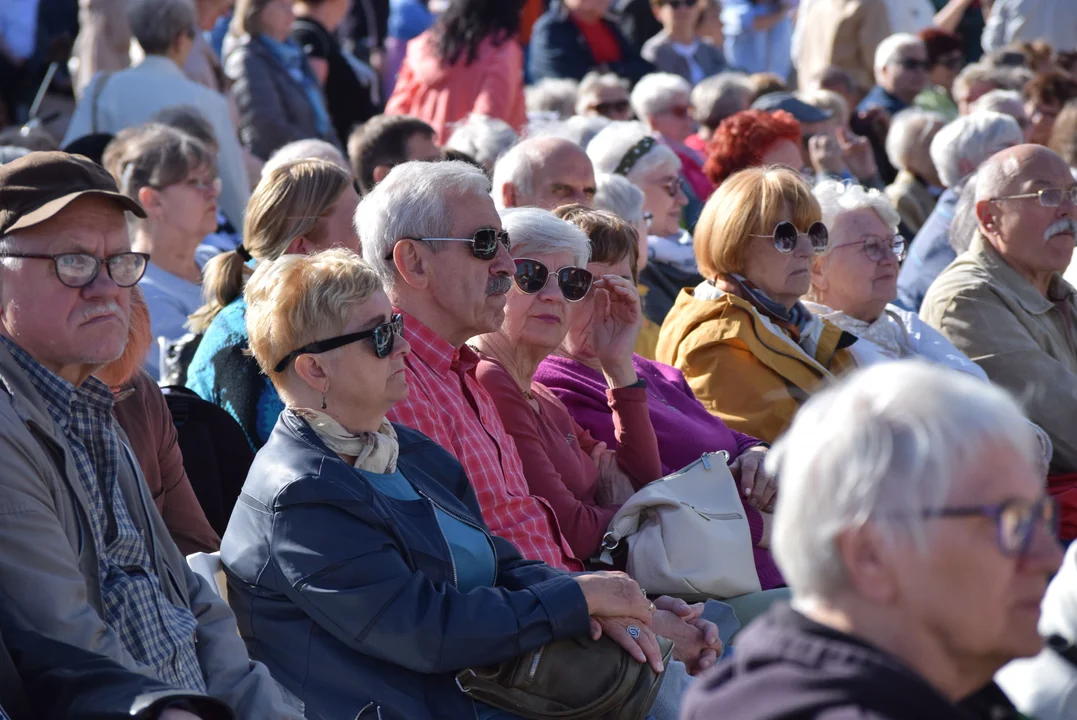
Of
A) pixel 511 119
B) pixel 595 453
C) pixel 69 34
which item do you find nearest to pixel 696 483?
pixel 595 453

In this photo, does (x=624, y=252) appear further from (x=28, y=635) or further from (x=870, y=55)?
(x=870, y=55)

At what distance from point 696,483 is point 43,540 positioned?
1931 millimetres

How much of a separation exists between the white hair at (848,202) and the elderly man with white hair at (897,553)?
3.87m

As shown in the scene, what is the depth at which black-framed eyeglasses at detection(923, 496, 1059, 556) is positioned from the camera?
1763mm

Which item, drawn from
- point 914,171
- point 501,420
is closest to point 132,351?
point 501,420

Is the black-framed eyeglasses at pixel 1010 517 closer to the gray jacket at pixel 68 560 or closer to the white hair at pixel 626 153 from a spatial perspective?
the gray jacket at pixel 68 560

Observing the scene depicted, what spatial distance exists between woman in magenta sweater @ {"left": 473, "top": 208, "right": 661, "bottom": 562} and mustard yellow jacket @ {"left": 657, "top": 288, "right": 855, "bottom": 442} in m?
0.59

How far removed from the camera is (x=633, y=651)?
316 centimetres

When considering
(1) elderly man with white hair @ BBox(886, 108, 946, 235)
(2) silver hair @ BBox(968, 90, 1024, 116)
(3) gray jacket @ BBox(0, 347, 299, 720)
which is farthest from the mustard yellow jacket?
(2) silver hair @ BBox(968, 90, 1024, 116)

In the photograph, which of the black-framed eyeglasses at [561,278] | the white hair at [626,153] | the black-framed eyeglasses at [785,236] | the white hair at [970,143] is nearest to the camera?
the black-framed eyeglasses at [561,278]

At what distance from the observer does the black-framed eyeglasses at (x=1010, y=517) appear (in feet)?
5.78

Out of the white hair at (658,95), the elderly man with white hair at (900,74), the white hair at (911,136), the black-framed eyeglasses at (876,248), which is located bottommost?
Result: the elderly man with white hair at (900,74)

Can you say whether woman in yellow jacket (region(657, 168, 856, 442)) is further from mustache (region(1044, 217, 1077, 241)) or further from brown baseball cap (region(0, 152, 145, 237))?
brown baseball cap (region(0, 152, 145, 237))

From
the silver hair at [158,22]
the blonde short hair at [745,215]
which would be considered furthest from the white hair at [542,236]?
the silver hair at [158,22]
